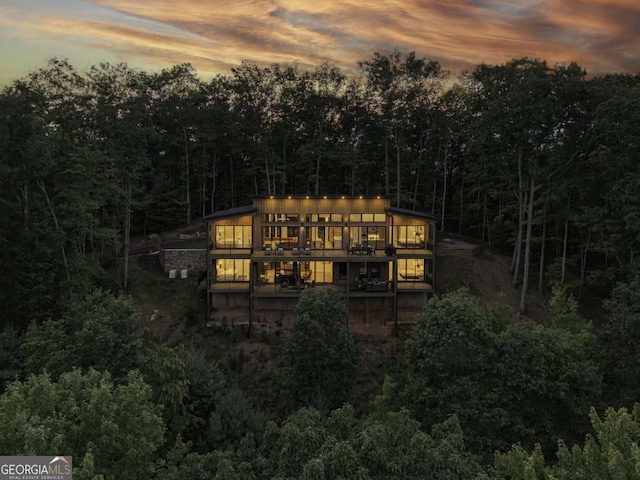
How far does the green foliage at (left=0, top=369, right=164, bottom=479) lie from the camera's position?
8.47 metres

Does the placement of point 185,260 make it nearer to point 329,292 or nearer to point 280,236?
point 280,236

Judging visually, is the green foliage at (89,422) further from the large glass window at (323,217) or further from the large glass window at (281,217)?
the large glass window at (323,217)

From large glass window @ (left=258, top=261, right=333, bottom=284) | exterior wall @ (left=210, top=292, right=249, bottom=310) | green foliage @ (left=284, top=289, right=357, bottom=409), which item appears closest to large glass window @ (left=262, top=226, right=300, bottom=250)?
large glass window @ (left=258, top=261, right=333, bottom=284)

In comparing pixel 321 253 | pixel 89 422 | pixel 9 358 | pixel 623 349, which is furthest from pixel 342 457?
pixel 321 253

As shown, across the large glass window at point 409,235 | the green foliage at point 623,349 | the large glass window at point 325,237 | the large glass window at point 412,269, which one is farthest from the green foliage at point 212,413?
the large glass window at point 409,235

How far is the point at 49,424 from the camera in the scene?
8641 mm

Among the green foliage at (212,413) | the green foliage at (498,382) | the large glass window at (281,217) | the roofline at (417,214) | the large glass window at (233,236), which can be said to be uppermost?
the roofline at (417,214)

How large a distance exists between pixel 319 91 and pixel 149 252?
21437 mm

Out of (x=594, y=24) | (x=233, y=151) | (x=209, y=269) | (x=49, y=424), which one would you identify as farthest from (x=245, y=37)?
(x=49, y=424)

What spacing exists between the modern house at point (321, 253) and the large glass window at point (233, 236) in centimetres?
7

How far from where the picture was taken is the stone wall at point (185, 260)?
98.2ft

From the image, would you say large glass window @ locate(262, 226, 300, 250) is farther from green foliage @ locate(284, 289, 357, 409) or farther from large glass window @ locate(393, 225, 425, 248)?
green foliage @ locate(284, 289, 357, 409)

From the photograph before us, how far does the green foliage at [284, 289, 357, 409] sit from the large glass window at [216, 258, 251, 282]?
1015 centimetres

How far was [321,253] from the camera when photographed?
26.8 m
